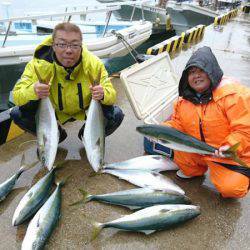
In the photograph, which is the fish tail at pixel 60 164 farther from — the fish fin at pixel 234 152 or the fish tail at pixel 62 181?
the fish fin at pixel 234 152

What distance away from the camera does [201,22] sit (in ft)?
81.7

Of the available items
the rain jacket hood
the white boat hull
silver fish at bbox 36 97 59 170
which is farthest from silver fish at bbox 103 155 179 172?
the white boat hull

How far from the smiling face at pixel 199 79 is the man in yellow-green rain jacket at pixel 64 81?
0.79 m

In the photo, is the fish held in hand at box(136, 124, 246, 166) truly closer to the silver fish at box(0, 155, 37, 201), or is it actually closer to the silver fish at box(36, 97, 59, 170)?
the silver fish at box(36, 97, 59, 170)

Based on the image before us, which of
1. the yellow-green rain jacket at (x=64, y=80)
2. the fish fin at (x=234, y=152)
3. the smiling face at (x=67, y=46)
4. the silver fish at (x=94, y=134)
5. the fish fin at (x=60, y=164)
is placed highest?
the smiling face at (x=67, y=46)

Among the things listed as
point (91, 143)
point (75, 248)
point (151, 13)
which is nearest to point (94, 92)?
point (91, 143)

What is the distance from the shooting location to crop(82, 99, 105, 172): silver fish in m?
3.21

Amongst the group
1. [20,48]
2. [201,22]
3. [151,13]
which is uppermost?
[20,48]

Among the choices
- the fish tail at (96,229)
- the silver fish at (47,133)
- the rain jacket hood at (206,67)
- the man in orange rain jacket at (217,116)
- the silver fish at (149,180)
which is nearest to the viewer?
the fish tail at (96,229)

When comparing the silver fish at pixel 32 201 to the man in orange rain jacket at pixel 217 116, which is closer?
the silver fish at pixel 32 201

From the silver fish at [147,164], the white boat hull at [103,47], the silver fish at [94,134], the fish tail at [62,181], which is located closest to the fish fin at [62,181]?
the fish tail at [62,181]

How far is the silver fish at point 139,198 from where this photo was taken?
9.40 ft

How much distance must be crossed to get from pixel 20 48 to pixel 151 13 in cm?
1398

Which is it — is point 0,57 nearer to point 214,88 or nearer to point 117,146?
point 117,146
